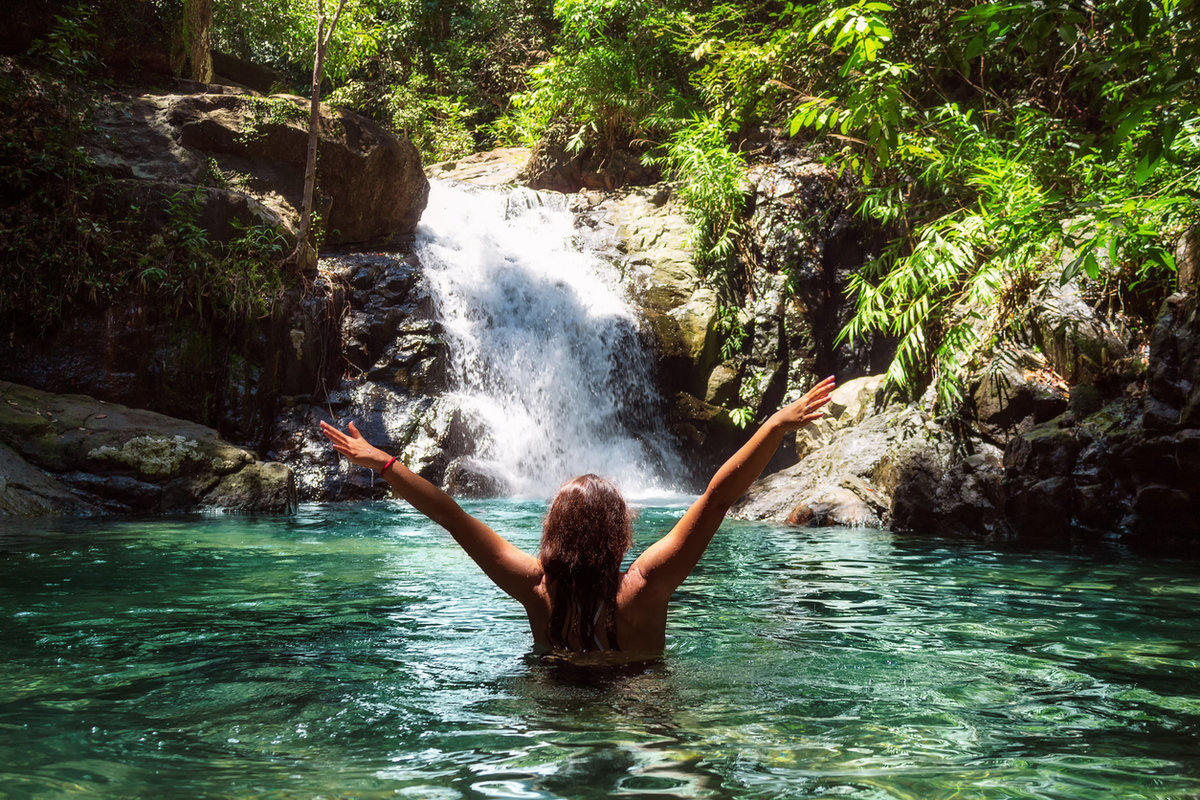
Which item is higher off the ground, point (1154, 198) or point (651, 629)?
point (1154, 198)

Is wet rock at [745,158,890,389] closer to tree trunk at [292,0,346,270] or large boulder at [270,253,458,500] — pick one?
large boulder at [270,253,458,500]

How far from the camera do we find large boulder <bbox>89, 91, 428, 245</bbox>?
12.6 m

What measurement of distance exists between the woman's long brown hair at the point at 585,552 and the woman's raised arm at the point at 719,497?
12 cm

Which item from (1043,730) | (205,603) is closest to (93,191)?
(205,603)

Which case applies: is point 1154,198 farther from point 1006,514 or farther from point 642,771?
point 642,771

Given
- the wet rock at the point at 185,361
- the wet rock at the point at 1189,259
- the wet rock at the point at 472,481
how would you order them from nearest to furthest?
the wet rock at the point at 1189,259 < the wet rock at the point at 185,361 < the wet rock at the point at 472,481

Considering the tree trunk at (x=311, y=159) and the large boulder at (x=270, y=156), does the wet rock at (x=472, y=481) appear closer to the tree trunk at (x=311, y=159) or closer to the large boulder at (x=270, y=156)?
the tree trunk at (x=311, y=159)

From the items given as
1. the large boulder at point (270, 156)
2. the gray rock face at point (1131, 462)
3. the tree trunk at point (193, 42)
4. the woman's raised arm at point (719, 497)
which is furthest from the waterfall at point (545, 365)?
the woman's raised arm at point (719, 497)

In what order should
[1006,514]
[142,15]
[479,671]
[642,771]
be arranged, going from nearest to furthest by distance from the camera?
[642,771] < [479,671] < [1006,514] < [142,15]

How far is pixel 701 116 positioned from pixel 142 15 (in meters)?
9.51

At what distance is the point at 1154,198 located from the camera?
5480 mm

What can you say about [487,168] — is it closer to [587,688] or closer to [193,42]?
[193,42]

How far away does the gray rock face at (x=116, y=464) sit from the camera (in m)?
8.69

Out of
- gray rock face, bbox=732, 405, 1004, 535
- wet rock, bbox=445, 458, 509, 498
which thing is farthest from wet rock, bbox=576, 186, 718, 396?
gray rock face, bbox=732, 405, 1004, 535
